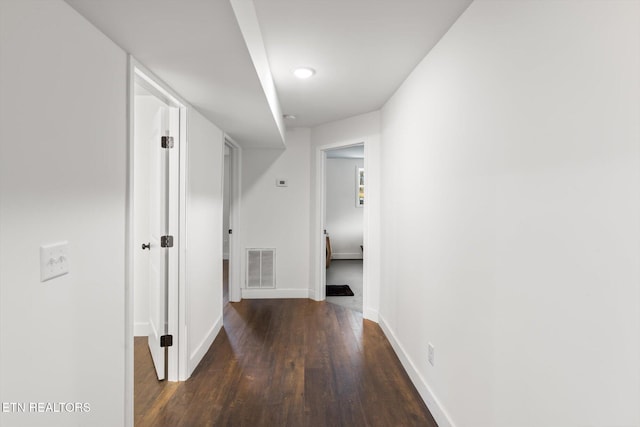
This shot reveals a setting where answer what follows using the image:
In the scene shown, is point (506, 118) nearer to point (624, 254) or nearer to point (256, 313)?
point (624, 254)

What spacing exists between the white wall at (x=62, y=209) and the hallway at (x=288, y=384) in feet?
2.24

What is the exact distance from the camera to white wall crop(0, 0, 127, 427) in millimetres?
960

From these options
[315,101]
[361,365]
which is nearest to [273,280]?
[361,365]

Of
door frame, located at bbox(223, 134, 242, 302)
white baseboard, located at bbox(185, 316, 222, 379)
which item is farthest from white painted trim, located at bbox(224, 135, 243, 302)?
white baseboard, located at bbox(185, 316, 222, 379)

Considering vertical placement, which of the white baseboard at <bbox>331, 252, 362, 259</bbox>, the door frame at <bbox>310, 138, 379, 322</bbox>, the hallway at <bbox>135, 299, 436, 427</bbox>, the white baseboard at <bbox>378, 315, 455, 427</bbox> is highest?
the door frame at <bbox>310, 138, 379, 322</bbox>

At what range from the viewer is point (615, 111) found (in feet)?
2.76

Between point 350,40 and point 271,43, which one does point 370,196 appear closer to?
point 350,40

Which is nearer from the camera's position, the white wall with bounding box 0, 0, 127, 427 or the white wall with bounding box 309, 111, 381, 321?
the white wall with bounding box 0, 0, 127, 427

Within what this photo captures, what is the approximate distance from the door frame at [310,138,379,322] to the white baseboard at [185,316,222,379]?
145 cm

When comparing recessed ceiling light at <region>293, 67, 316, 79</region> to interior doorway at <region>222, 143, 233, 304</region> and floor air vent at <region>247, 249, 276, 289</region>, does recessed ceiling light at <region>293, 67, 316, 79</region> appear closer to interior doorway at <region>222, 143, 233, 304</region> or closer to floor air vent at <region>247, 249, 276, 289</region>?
interior doorway at <region>222, 143, 233, 304</region>

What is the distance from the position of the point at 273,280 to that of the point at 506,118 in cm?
375

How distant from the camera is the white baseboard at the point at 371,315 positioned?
3.64 m

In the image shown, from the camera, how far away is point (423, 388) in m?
2.19

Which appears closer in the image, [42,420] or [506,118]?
[42,420]
